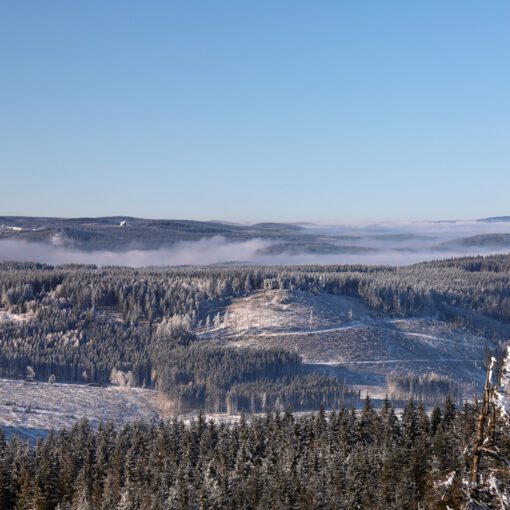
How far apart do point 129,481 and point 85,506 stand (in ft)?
38.2

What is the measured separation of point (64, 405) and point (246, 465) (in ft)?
286

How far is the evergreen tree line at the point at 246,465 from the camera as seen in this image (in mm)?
72812

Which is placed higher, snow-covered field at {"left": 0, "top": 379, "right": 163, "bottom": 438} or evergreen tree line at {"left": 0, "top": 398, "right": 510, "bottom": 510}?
evergreen tree line at {"left": 0, "top": 398, "right": 510, "bottom": 510}

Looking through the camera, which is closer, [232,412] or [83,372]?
[232,412]

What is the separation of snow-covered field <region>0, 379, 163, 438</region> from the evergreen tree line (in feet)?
129

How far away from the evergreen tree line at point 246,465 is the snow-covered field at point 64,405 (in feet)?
129

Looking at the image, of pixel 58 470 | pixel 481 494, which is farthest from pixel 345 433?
pixel 481 494

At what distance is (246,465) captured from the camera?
8500 centimetres

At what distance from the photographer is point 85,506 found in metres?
72.8

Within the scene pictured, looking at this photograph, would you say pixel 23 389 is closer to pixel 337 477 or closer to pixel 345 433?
pixel 345 433

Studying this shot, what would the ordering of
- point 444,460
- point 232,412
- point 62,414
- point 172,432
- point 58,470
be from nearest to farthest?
point 444,460, point 58,470, point 172,432, point 62,414, point 232,412

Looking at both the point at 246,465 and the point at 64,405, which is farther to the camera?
the point at 64,405

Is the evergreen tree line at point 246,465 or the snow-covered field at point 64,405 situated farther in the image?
the snow-covered field at point 64,405

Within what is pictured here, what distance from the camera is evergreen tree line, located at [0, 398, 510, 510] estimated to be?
239 feet
